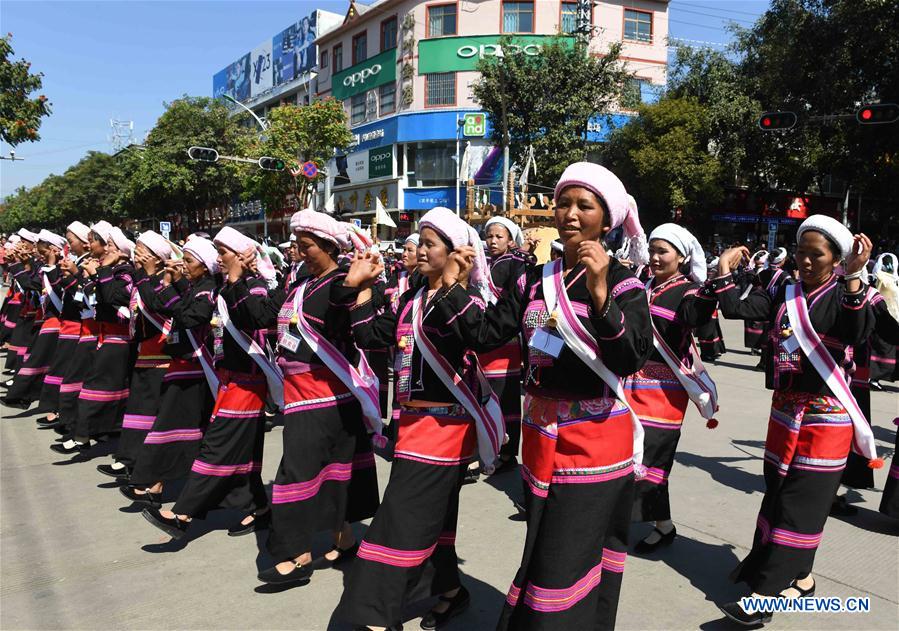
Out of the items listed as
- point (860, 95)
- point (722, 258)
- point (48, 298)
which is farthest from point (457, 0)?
point (722, 258)

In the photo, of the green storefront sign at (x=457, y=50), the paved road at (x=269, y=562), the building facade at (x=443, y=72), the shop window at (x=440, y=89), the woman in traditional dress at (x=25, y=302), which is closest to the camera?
the paved road at (x=269, y=562)

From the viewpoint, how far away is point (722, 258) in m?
4.08

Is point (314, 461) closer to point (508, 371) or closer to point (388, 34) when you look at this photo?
point (508, 371)

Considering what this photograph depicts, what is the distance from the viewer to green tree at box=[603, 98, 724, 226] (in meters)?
26.1

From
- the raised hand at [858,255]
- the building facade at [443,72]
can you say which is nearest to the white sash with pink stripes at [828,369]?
the raised hand at [858,255]

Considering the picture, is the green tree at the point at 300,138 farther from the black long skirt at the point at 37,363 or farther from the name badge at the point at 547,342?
the name badge at the point at 547,342

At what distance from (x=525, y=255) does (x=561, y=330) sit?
4.07 m

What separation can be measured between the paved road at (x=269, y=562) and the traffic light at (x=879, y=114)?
861 cm

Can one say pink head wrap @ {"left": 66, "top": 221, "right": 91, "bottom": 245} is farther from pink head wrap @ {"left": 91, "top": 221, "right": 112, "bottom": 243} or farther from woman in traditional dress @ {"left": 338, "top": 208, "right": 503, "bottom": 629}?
woman in traditional dress @ {"left": 338, "top": 208, "right": 503, "bottom": 629}

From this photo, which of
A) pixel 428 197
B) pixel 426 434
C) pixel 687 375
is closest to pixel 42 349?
pixel 426 434

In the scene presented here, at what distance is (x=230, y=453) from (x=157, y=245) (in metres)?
2.17

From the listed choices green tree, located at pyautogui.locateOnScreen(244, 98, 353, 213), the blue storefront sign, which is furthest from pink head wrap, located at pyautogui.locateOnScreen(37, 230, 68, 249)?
the blue storefront sign

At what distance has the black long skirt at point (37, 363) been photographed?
8430 millimetres

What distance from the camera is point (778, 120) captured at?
13.4 meters
